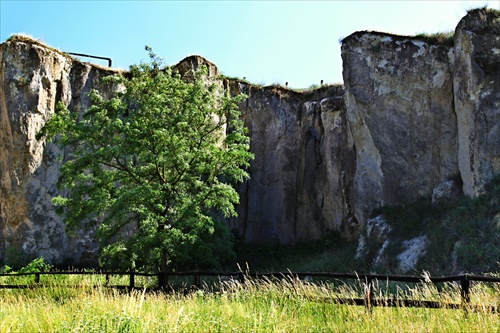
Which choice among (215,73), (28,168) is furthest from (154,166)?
(215,73)

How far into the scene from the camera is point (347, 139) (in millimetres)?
25188

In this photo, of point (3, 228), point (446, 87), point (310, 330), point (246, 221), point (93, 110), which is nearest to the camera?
point (310, 330)

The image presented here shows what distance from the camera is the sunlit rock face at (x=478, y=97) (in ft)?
55.1

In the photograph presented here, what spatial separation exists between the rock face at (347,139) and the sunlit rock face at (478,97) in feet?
0.12

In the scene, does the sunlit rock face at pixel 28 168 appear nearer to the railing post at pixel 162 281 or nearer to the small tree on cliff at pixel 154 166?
the small tree on cliff at pixel 154 166

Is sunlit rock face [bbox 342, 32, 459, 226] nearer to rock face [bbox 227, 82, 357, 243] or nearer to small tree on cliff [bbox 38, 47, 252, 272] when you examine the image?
rock face [bbox 227, 82, 357, 243]

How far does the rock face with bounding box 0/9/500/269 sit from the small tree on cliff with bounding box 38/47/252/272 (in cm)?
192

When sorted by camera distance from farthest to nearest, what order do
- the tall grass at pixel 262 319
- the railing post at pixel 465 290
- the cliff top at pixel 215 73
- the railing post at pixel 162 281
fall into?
the cliff top at pixel 215 73, the railing post at pixel 162 281, the railing post at pixel 465 290, the tall grass at pixel 262 319

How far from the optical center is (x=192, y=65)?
2475 centimetres

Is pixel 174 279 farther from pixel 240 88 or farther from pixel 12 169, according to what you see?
pixel 240 88

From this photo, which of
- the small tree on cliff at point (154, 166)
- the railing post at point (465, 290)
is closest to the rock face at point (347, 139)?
the small tree on cliff at point (154, 166)

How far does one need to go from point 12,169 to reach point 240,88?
12524 mm

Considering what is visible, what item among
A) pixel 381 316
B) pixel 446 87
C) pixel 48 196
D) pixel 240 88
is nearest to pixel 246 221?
pixel 240 88

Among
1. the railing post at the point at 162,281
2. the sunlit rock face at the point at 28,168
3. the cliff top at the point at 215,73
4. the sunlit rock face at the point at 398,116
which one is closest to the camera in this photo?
the railing post at the point at 162,281
